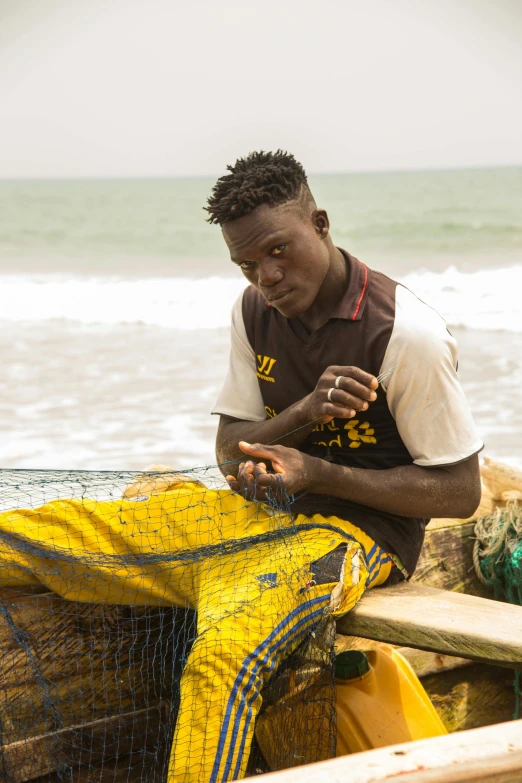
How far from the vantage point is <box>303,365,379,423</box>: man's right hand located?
2463 mm

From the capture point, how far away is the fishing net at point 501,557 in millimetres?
3262

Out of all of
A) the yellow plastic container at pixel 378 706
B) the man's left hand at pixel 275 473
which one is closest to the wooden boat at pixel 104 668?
the yellow plastic container at pixel 378 706

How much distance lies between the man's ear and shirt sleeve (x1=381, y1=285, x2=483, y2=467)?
0.41 m

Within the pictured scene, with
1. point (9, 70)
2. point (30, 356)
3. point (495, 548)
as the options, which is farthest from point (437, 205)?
point (9, 70)

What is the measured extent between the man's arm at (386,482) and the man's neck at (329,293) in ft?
1.50

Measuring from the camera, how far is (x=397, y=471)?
8.69 ft

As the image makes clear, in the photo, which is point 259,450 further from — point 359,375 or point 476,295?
point 476,295

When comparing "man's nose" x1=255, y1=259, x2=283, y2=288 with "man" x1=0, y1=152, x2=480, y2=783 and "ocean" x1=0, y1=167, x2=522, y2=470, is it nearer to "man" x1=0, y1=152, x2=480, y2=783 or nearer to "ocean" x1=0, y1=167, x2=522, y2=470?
"man" x1=0, y1=152, x2=480, y2=783

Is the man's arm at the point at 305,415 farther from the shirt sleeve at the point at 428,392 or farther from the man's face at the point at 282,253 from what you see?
the man's face at the point at 282,253

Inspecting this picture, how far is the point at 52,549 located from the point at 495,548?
160 centimetres

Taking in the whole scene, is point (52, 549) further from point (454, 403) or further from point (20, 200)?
point (20, 200)

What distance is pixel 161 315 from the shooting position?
1487cm

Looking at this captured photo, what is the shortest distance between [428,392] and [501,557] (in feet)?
3.26

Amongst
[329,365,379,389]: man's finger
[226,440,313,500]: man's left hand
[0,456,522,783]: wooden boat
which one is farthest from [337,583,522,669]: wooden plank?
[329,365,379,389]: man's finger
